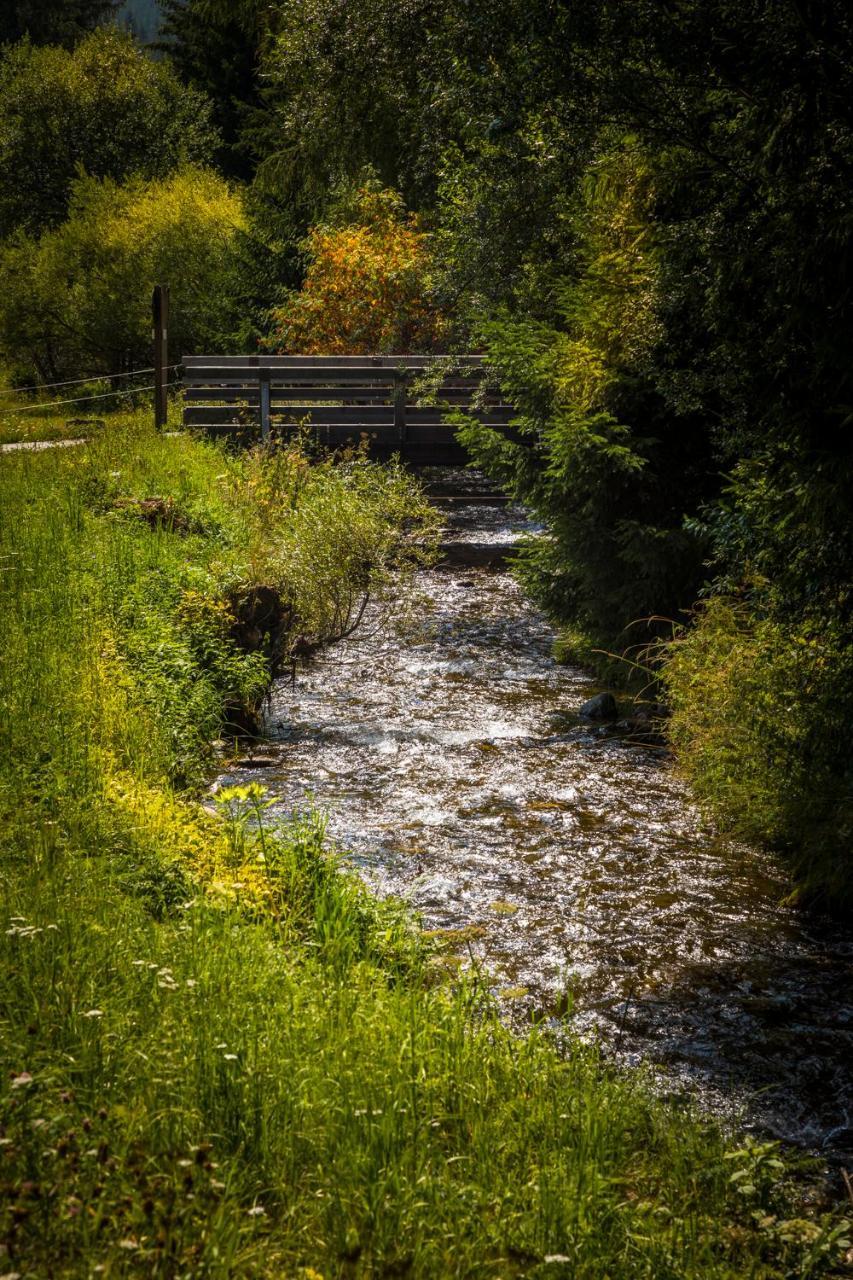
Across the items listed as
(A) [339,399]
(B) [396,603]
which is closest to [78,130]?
(A) [339,399]

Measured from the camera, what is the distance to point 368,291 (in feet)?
78.7

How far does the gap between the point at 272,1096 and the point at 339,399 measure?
17.6 m

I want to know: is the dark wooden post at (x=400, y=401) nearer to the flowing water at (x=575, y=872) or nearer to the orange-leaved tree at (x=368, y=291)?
the orange-leaved tree at (x=368, y=291)

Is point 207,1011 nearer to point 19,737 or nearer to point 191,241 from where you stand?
point 19,737

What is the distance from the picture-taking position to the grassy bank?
328 cm

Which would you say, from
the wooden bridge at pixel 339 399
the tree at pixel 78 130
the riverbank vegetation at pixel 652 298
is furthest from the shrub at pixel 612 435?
the tree at pixel 78 130

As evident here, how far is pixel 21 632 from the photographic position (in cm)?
862

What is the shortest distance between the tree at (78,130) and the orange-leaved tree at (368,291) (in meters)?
12.1

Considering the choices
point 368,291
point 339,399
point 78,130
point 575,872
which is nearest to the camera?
point 575,872

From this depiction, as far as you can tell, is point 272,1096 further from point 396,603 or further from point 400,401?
point 400,401

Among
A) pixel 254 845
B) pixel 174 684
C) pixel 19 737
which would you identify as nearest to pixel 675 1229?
pixel 254 845

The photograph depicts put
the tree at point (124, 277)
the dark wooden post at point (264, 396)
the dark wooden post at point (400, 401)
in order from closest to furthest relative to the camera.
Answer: the dark wooden post at point (264, 396) < the dark wooden post at point (400, 401) < the tree at point (124, 277)

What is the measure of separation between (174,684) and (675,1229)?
5830 mm

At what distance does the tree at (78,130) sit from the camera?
34.4 metres
